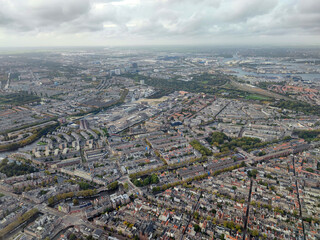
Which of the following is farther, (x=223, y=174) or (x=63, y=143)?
(x=63, y=143)

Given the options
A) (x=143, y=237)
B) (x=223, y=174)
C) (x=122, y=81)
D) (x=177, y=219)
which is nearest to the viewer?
(x=143, y=237)

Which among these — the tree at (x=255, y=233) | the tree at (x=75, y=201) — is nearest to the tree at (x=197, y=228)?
the tree at (x=255, y=233)

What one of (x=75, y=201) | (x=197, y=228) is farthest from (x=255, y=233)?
(x=75, y=201)

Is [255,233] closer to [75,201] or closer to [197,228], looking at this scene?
Result: [197,228]

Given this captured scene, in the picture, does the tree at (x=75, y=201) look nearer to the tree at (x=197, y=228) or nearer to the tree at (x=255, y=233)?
the tree at (x=197, y=228)

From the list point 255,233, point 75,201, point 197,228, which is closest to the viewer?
point 255,233

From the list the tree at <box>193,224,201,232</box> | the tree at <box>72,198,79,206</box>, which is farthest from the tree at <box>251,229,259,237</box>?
the tree at <box>72,198,79,206</box>

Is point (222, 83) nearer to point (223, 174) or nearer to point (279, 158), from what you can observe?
point (279, 158)

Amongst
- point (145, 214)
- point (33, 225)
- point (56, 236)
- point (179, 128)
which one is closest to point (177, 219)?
point (145, 214)

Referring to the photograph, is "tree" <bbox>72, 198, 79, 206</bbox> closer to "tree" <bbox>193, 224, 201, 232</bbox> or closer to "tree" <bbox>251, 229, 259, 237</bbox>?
"tree" <bbox>193, 224, 201, 232</bbox>

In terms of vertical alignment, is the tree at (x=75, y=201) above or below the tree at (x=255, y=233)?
below

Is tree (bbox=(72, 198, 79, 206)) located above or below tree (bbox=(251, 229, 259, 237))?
below
